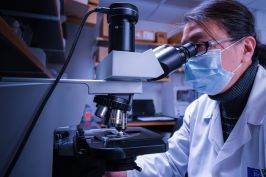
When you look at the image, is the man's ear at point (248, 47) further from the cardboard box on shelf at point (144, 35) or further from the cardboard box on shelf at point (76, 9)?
the cardboard box on shelf at point (144, 35)

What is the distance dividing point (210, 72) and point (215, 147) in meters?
0.33

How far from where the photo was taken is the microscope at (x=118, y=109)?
445 millimetres

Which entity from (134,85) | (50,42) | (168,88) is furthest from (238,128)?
(168,88)

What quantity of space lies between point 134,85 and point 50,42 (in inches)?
51.4

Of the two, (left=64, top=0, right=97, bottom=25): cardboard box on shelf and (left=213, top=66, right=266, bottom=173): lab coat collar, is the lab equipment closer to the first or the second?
(left=213, top=66, right=266, bottom=173): lab coat collar

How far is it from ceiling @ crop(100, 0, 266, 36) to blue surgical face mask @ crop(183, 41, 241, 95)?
1468 millimetres

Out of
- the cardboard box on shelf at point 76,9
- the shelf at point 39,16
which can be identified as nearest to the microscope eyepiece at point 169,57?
the shelf at point 39,16

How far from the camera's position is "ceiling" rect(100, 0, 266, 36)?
2531 mm

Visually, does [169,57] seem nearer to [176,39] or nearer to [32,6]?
[32,6]

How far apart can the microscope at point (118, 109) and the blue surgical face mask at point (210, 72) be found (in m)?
0.40

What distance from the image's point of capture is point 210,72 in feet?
2.94

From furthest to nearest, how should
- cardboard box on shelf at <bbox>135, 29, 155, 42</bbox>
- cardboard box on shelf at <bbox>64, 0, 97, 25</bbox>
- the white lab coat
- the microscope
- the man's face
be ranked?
cardboard box on shelf at <bbox>135, 29, 155, 42</bbox>, cardboard box on shelf at <bbox>64, 0, 97, 25</bbox>, the man's face, the white lab coat, the microscope

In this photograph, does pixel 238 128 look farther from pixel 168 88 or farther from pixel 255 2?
pixel 255 2

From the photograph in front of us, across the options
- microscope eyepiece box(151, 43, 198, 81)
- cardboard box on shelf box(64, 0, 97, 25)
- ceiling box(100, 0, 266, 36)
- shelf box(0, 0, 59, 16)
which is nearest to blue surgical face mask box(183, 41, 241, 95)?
microscope eyepiece box(151, 43, 198, 81)
